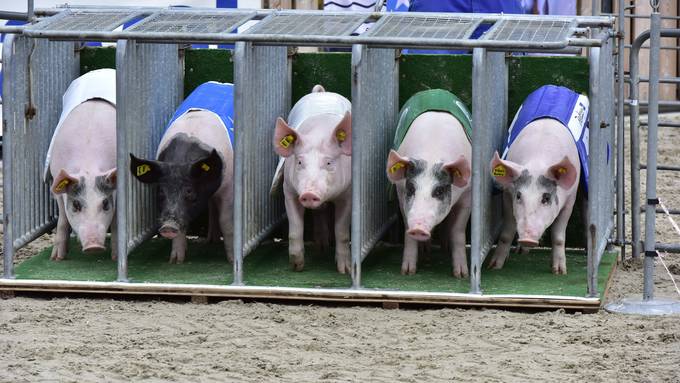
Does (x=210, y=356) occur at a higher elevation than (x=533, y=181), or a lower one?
lower

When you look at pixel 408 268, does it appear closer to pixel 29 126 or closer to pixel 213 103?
pixel 213 103

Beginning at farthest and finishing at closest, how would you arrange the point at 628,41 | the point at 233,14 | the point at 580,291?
the point at 628,41 < the point at 233,14 < the point at 580,291

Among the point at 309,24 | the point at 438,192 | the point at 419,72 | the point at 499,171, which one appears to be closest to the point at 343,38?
the point at 309,24

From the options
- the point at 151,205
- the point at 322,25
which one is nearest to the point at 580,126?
the point at 322,25

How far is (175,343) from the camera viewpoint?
6.28m

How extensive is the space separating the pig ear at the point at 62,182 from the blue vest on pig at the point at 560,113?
243cm

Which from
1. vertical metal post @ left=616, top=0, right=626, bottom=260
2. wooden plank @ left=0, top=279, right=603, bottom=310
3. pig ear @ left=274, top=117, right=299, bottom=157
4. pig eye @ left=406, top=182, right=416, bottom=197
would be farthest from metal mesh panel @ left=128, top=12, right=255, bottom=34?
vertical metal post @ left=616, top=0, right=626, bottom=260

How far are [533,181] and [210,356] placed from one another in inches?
91.9

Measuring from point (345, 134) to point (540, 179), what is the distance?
3.58 feet

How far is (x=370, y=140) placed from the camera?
763cm

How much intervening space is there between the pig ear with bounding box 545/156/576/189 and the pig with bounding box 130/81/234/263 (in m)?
1.81

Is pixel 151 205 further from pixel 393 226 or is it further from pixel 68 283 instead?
pixel 393 226

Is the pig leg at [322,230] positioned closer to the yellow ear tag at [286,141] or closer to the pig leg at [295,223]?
the pig leg at [295,223]

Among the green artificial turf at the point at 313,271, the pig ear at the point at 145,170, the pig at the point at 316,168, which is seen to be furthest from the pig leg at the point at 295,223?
the pig ear at the point at 145,170
